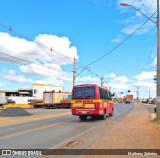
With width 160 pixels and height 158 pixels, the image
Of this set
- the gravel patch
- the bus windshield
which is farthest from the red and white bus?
the gravel patch

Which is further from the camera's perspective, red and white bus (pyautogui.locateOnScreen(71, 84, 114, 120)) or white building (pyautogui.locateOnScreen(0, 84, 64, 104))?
white building (pyautogui.locateOnScreen(0, 84, 64, 104))

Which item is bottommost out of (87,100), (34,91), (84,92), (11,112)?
(11,112)

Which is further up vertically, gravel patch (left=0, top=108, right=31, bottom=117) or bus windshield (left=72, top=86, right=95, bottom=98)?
bus windshield (left=72, top=86, right=95, bottom=98)

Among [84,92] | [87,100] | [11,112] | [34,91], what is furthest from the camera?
[34,91]

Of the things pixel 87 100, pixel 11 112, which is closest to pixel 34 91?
pixel 11 112

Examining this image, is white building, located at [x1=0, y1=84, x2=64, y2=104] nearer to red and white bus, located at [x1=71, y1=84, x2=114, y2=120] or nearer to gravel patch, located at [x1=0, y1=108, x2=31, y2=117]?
gravel patch, located at [x1=0, y1=108, x2=31, y2=117]

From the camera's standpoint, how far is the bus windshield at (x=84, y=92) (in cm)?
2725

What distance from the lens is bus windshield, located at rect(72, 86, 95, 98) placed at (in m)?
27.2

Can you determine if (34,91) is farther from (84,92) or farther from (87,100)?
(87,100)

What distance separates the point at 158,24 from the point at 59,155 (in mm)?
17043

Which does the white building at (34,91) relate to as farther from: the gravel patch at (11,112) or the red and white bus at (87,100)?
the red and white bus at (87,100)

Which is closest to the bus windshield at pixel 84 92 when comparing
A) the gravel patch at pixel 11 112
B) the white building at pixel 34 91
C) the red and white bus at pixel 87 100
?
the red and white bus at pixel 87 100

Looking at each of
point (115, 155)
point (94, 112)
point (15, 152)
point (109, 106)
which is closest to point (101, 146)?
point (115, 155)

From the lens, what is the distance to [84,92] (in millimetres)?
27516
